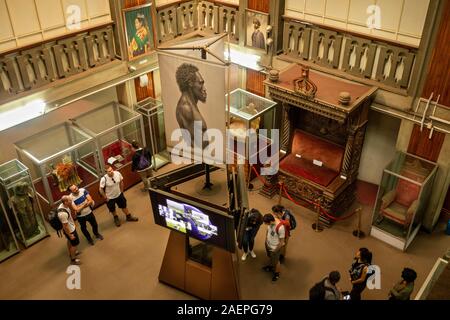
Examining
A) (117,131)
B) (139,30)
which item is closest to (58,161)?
(117,131)

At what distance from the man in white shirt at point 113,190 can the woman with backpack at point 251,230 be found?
10.2ft

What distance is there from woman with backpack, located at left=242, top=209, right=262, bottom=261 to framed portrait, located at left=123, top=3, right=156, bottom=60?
522 cm

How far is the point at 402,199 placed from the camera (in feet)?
33.1

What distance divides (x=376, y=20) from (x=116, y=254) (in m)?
7.67

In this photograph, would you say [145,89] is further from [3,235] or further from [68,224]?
[3,235]

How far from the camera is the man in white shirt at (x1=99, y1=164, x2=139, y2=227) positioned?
32.3 feet

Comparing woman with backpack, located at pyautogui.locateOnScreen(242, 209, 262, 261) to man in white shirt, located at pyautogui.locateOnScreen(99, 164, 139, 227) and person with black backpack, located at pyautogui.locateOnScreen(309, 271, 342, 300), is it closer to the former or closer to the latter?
person with black backpack, located at pyautogui.locateOnScreen(309, 271, 342, 300)

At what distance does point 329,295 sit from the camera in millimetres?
7172

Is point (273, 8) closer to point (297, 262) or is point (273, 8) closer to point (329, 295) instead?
point (297, 262)

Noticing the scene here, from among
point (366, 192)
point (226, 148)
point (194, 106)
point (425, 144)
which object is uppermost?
point (194, 106)

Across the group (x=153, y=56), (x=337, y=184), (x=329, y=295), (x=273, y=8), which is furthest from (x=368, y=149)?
(x=153, y=56)

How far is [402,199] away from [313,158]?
233 cm

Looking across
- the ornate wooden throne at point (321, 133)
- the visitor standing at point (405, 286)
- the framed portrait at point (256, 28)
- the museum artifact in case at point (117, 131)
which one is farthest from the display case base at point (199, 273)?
the framed portrait at point (256, 28)

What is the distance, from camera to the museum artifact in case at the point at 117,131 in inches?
453
